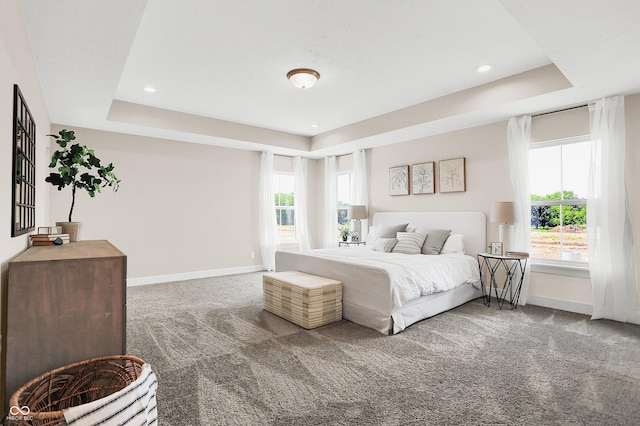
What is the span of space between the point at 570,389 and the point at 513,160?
2934mm

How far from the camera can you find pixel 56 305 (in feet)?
5.13

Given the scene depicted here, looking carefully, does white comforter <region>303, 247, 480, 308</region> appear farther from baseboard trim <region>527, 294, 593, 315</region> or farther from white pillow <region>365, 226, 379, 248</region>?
white pillow <region>365, 226, 379, 248</region>

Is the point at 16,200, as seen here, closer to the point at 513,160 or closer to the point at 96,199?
the point at 96,199

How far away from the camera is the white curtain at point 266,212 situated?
21.8 ft

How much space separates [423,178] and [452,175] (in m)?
0.49

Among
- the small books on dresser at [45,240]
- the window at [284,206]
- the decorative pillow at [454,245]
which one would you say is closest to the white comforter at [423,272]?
Answer: the decorative pillow at [454,245]

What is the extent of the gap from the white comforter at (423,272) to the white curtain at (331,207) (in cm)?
255

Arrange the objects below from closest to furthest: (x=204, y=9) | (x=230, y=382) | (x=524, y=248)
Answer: (x=230, y=382) → (x=204, y=9) → (x=524, y=248)

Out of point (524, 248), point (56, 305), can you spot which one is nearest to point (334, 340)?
point (56, 305)

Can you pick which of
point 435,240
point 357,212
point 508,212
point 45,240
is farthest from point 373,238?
A: point 45,240

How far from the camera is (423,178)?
17.8 feet

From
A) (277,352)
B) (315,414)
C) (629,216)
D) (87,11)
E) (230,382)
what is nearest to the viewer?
(315,414)

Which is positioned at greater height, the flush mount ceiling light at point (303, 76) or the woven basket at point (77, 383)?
the flush mount ceiling light at point (303, 76)

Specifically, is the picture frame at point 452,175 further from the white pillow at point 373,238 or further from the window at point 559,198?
the white pillow at point 373,238
